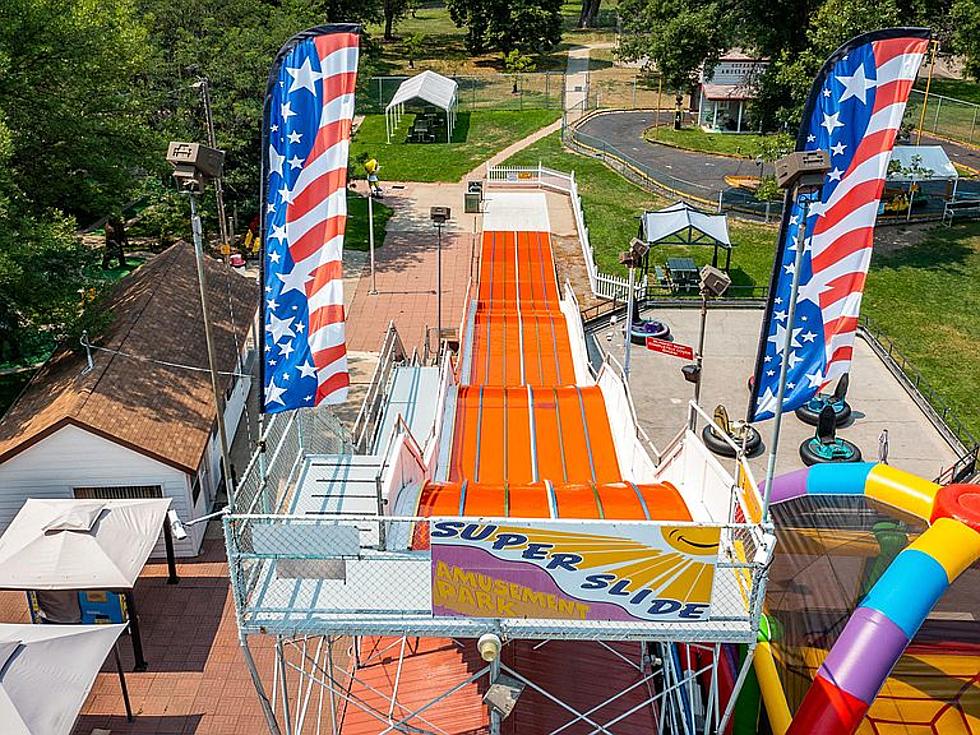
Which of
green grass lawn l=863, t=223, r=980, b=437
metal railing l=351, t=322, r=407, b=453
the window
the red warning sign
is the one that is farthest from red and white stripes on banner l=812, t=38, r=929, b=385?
green grass lawn l=863, t=223, r=980, b=437

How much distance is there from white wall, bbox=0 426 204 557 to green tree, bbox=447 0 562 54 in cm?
5339

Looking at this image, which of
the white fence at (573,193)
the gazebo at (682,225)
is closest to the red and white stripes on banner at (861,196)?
the gazebo at (682,225)

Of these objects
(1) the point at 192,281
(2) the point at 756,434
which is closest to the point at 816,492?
(2) the point at 756,434

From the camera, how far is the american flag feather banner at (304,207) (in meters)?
11.2

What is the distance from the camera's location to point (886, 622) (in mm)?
10289

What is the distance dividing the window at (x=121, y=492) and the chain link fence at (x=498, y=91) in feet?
131

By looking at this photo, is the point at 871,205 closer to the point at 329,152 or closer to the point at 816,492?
the point at 816,492

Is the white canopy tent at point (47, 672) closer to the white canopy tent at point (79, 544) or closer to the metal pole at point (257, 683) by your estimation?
the white canopy tent at point (79, 544)

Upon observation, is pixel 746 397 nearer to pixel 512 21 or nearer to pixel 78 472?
pixel 78 472

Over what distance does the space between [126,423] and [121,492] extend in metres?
1.29

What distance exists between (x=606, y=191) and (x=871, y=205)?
29005 millimetres

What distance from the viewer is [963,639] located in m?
12.1

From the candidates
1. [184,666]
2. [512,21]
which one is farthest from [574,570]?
[512,21]

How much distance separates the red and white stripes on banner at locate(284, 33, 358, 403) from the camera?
11414 mm
